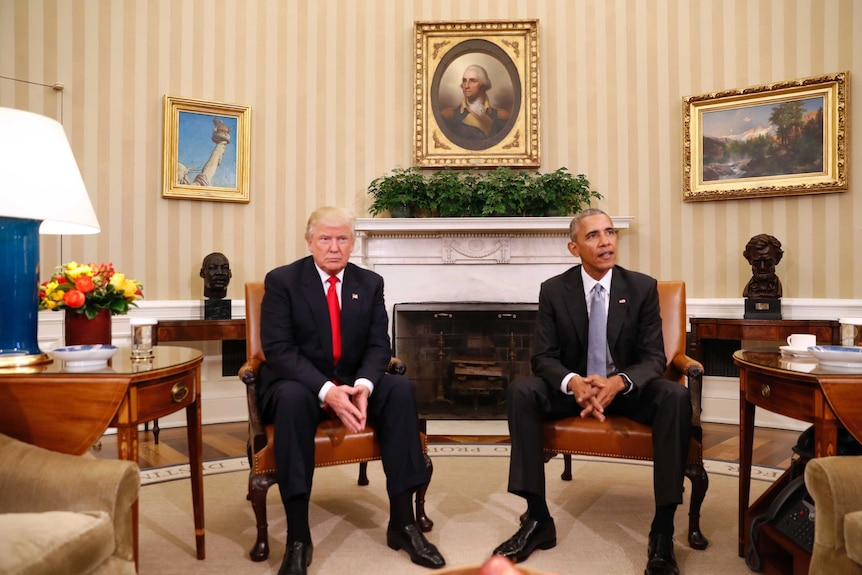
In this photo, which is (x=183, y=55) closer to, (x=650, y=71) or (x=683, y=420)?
(x=650, y=71)

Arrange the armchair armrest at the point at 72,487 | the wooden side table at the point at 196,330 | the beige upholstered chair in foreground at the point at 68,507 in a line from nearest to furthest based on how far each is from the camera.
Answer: the beige upholstered chair in foreground at the point at 68,507 < the armchair armrest at the point at 72,487 < the wooden side table at the point at 196,330

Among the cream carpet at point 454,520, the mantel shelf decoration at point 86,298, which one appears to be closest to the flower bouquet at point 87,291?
the mantel shelf decoration at point 86,298

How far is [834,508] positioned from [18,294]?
274 cm

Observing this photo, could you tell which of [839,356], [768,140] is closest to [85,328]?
[839,356]

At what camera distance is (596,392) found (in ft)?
8.23

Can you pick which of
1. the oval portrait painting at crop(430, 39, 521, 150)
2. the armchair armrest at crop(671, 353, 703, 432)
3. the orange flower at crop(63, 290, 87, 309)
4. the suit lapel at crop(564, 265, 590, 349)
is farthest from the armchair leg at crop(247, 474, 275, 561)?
the oval portrait painting at crop(430, 39, 521, 150)

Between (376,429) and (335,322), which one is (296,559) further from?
(335,322)

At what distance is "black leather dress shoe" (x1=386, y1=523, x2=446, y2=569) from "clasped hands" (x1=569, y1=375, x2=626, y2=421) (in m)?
0.84

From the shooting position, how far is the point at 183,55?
5035 millimetres

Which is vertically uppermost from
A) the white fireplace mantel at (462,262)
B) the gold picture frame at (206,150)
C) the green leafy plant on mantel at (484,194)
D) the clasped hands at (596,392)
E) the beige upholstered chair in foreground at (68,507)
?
the gold picture frame at (206,150)

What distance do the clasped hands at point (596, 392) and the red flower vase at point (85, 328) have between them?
6.52 feet

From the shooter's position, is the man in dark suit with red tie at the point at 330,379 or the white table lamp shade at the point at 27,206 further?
the man in dark suit with red tie at the point at 330,379

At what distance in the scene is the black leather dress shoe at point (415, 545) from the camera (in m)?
2.38

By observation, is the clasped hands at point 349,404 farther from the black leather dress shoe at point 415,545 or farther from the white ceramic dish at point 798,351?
the white ceramic dish at point 798,351
